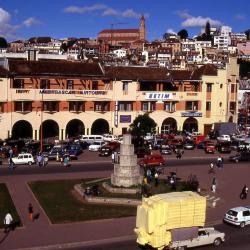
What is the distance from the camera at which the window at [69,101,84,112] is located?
214 ft

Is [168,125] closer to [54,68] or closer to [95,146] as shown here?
[95,146]

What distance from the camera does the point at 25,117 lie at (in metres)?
62.2

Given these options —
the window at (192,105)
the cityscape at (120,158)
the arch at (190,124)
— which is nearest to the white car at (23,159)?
the cityscape at (120,158)

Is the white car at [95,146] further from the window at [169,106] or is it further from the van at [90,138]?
the window at [169,106]

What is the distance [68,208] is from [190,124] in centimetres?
4278

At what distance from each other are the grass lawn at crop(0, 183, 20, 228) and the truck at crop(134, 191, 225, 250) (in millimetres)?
8412

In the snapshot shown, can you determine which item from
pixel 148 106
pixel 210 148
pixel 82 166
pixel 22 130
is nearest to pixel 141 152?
pixel 82 166

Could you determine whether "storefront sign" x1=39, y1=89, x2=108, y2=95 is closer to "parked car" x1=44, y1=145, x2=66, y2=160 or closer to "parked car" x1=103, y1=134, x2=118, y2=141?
"parked car" x1=103, y1=134, x2=118, y2=141

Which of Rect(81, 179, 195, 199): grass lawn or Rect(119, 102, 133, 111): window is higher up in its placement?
Rect(119, 102, 133, 111): window

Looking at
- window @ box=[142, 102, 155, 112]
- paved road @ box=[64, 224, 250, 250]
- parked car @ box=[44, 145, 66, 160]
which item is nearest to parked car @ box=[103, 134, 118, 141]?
window @ box=[142, 102, 155, 112]

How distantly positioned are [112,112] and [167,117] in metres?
8.01

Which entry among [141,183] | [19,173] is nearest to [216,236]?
[141,183]

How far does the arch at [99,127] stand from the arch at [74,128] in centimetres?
151

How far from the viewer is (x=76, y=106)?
6544 cm
